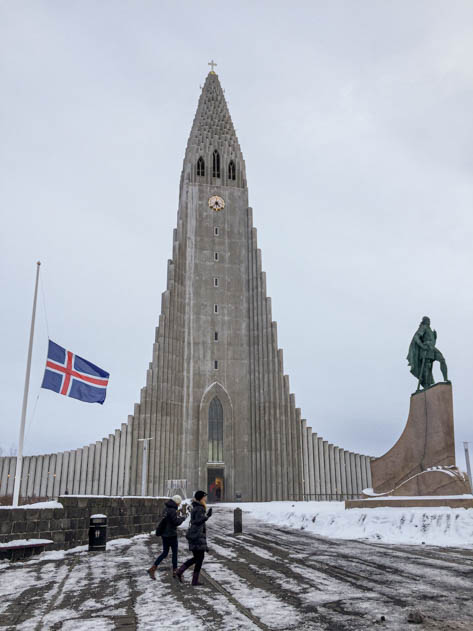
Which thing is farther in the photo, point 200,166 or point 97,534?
point 200,166

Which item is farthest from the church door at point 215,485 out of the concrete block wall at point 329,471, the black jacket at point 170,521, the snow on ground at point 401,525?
the black jacket at point 170,521

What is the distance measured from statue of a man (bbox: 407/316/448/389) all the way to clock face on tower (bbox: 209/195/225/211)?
35.6m

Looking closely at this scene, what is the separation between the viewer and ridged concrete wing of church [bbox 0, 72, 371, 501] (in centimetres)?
4703

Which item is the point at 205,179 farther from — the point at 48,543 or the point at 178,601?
the point at 178,601

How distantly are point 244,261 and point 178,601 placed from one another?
4837 cm

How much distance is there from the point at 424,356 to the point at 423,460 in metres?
4.47

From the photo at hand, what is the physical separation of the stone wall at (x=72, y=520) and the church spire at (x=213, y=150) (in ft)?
140

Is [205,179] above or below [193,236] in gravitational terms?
above

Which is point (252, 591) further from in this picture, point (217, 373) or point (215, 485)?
point (217, 373)

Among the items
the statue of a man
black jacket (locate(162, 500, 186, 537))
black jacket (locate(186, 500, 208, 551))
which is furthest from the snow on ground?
black jacket (locate(186, 500, 208, 551))

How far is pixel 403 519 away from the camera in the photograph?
16.9m

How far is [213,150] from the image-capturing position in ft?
192

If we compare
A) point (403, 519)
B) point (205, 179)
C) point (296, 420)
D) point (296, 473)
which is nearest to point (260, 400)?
point (296, 420)

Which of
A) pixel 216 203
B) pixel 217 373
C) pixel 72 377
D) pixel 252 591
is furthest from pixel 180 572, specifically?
pixel 216 203
